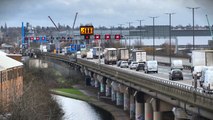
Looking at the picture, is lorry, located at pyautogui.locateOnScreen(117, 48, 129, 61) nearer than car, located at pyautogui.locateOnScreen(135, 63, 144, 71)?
No

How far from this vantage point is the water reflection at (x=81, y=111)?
69.6 metres

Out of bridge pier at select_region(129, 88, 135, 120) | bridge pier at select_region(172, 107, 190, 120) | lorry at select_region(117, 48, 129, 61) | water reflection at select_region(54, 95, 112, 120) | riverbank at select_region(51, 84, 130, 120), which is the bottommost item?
water reflection at select_region(54, 95, 112, 120)

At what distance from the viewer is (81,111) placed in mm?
76938

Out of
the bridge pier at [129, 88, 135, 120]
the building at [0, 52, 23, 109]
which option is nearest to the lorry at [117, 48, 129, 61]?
the building at [0, 52, 23, 109]

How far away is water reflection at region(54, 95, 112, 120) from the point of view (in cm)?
6962

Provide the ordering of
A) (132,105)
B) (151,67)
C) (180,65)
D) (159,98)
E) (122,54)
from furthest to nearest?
1. (122,54)
2. (180,65)
3. (151,67)
4. (132,105)
5. (159,98)

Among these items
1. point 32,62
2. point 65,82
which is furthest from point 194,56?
point 32,62

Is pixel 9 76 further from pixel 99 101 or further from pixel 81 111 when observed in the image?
pixel 99 101

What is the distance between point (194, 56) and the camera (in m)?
65.8

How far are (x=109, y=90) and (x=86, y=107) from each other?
15.0 metres

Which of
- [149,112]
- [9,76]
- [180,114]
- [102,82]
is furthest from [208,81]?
[102,82]

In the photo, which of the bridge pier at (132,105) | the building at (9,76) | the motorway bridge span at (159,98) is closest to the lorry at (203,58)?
the motorway bridge span at (159,98)

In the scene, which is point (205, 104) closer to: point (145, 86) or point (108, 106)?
point (145, 86)

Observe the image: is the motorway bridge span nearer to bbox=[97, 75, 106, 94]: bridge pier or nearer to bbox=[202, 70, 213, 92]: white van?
bbox=[202, 70, 213, 92]: white van
